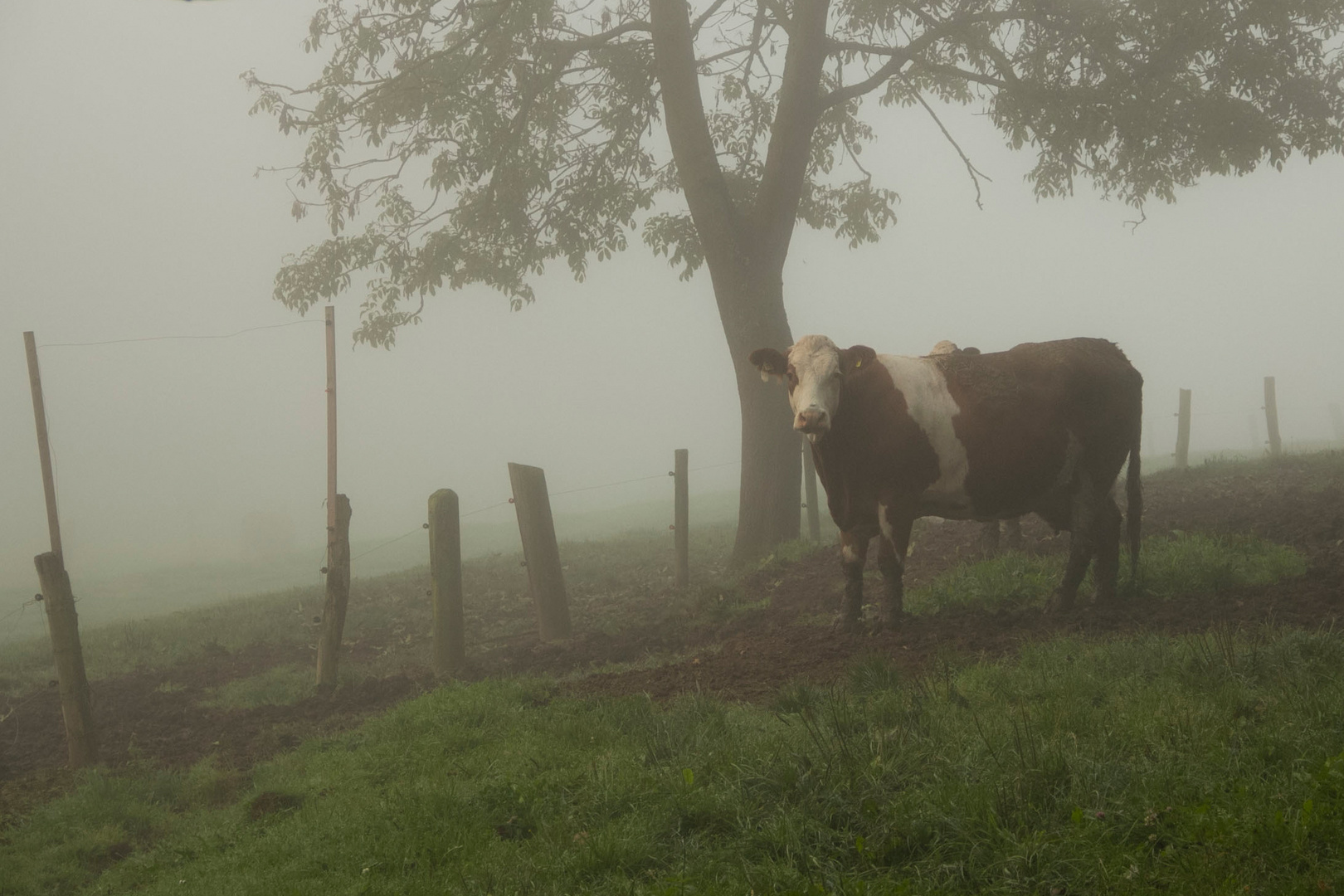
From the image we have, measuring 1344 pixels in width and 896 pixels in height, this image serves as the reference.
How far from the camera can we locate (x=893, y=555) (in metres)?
8.03

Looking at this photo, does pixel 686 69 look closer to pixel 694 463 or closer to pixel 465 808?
pixel 465 808

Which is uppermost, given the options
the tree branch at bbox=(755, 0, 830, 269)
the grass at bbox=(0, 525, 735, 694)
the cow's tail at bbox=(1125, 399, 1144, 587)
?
the tree branch at bbox=(755, 0, 830, 269)

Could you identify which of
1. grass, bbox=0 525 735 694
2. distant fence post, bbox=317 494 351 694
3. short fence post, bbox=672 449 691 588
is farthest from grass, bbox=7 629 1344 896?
short fence post, bbox=672 449 691 588

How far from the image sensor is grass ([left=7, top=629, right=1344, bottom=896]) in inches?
145

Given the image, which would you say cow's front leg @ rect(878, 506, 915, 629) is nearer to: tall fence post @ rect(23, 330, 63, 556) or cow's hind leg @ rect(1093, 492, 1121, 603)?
cow's hind leg @ rect(1093, 492, 1121, 603)

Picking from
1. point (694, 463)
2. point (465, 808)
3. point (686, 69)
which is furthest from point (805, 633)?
point (694, 463)

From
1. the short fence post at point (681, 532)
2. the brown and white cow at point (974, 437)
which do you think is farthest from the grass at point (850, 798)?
the short fence post at point (681, 532)

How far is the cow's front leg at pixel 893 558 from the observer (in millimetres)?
8039

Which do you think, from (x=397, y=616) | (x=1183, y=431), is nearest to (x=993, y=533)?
(x=397, y=616)

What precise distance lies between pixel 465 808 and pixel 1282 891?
12.0 ft

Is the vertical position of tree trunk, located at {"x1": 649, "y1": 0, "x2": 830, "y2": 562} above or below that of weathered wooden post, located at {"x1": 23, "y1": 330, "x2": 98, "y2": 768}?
above

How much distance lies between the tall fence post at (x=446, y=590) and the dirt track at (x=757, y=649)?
266 millimetres

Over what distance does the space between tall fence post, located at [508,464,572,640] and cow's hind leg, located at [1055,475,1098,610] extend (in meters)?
5.31

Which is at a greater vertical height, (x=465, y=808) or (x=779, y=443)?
(x=779, y=443)
